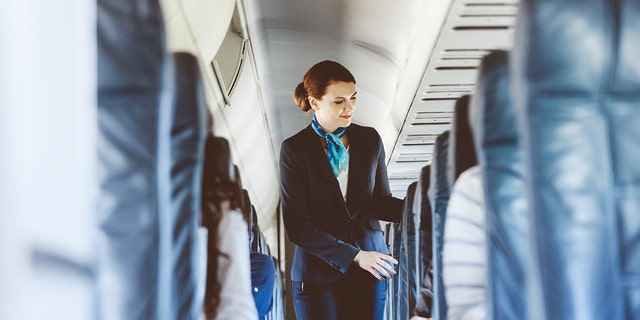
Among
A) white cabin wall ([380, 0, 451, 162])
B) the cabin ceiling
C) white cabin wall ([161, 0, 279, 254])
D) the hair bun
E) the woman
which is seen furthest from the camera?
the hair bun

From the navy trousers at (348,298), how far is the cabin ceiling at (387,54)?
574 millimetres

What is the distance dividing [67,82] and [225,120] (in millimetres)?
2742

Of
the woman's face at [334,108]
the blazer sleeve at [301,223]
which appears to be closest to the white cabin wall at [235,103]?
the blazer sleeve at [301,223]

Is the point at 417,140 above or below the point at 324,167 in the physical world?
above

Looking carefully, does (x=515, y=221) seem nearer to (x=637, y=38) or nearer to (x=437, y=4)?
(x=637, y=38)

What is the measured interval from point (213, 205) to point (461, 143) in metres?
0.61

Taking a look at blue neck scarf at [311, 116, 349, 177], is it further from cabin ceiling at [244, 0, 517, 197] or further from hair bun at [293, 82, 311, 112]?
cabin ceiling at [244, 0, 517, 197]

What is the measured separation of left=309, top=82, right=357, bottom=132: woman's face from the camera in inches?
118

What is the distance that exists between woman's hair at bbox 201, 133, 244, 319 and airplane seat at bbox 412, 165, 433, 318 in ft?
2.20

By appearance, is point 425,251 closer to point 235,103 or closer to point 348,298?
point 348,298

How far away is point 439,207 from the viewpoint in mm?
1960

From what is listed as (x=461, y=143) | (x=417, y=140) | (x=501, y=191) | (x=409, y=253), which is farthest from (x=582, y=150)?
(x=417, y=140)

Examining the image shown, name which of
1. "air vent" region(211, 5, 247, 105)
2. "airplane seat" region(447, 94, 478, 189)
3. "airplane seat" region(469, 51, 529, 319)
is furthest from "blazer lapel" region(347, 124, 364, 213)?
"airplane seat" region(469, 51, 529, 319)

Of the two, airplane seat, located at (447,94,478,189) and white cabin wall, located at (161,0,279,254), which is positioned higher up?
white cabin wall, located at (161,0,279,254)
